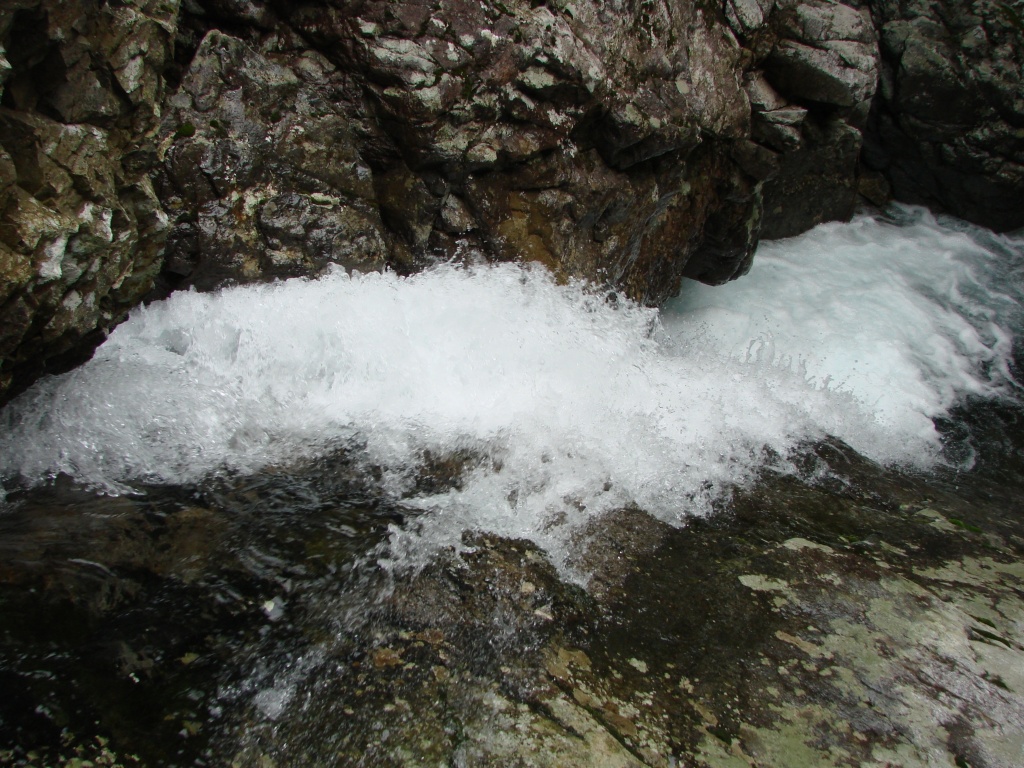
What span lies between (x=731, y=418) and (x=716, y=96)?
3177 mm

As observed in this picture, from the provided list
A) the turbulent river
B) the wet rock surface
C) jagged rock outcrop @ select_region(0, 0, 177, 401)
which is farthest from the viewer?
the turbulent river

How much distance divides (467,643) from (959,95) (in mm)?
9536

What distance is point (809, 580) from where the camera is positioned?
3324 millimetres

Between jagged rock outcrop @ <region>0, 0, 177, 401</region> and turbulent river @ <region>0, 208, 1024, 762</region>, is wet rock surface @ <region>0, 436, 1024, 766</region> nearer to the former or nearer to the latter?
turbulent river @ <region>0, 208, 1024, 762</region>

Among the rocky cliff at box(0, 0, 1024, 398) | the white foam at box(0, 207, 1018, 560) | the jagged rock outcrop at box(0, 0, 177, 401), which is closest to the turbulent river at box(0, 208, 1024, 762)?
the white foam at box(0, 207, 1018, 560)

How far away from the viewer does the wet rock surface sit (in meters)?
2.29

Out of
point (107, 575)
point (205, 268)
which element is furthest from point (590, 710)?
point (205, 268)

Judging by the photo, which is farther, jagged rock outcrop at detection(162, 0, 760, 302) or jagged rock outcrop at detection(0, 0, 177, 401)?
jagged rock outcrop at detection(162, 0, 760, 302)

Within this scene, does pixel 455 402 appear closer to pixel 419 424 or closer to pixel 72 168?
pixel 419 424

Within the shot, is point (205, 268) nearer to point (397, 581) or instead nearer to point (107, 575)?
point (107, 575)

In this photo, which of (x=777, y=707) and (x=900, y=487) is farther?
(x=900, y=487)

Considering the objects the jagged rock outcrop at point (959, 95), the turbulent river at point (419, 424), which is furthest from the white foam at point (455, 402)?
the jagged rock outcrop at point (959, 95)

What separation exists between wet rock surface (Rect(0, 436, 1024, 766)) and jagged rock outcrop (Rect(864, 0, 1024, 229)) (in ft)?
24.5

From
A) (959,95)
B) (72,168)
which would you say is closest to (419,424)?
(72,168)
